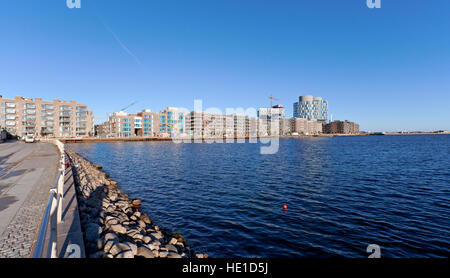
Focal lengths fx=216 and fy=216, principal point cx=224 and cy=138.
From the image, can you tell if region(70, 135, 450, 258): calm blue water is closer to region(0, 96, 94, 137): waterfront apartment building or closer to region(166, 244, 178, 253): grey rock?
region(166, 244, 178, 253): grey rock

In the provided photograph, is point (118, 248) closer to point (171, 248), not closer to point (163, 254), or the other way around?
point (163, 254)

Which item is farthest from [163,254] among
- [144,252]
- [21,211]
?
[21,211]

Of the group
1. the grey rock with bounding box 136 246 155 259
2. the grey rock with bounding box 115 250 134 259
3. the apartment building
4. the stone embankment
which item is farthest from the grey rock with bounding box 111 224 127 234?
the apartment building

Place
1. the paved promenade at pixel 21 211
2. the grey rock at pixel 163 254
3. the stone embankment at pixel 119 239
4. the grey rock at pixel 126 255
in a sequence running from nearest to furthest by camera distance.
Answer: the paved promenade at pixel 21 211 → the grey rock at pixel 126 255 → the stone embankment at pixel 119 239 → the grey rock at pixel 163 254

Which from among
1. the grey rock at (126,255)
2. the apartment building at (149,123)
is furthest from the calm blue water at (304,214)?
the apartment building at (149,123)

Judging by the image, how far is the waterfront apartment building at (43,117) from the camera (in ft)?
438

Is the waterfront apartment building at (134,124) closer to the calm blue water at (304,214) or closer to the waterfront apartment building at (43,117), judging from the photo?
the waterfront apartment building at (43,117)

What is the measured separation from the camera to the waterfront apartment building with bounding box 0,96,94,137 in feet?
438

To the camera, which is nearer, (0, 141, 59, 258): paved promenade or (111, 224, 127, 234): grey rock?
(0, 141, 59, 258): paved promenade

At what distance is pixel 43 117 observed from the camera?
144 metres

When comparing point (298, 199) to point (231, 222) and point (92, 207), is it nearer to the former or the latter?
point (231, 222)

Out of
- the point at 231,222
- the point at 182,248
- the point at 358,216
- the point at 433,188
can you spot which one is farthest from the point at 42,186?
the point at 433,188

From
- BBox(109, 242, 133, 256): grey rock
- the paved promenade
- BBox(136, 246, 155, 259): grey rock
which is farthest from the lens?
BBox(136, 246, 155, 259): grey rock
